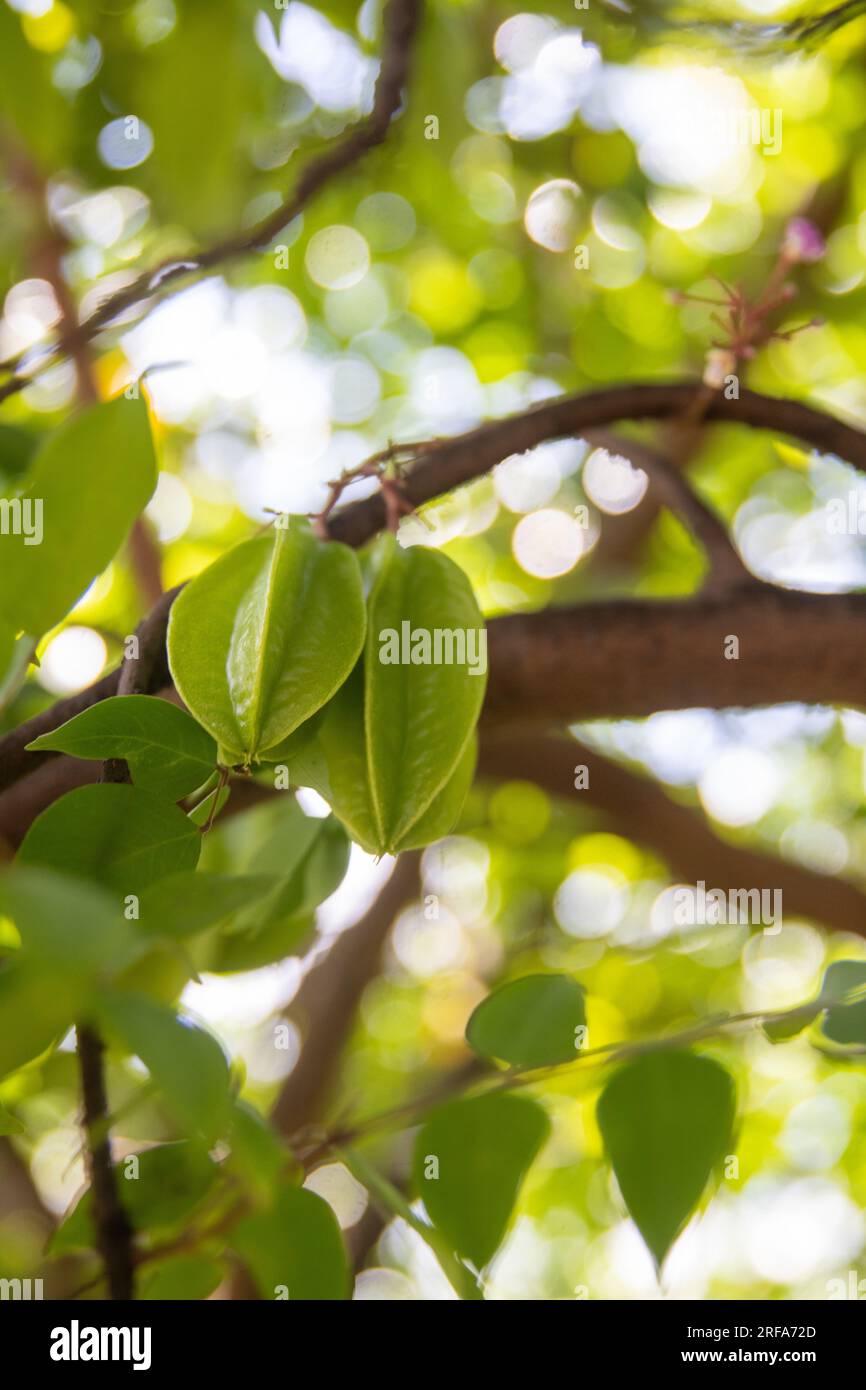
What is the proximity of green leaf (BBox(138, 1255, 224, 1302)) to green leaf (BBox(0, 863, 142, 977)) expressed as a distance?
39cm

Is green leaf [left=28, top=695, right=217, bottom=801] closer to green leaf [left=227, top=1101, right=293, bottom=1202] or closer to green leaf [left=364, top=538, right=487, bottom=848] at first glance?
green leaf [left=364, top=538, right=487, bottom=848]

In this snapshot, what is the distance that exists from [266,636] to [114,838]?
0.14 m

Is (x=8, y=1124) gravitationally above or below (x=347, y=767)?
below

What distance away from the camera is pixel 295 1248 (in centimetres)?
60

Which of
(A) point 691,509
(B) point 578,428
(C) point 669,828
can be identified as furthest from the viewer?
(C) point 669,828

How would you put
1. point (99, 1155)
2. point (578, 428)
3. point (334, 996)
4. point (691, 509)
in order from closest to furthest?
point (99, 1155) → point (578, 428) → point (691, 509) → point (334, 996)

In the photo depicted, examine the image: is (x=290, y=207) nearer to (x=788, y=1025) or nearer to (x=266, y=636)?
(x=266, y=636)

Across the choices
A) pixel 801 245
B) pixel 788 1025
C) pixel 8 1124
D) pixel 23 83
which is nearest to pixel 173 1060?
pixel 8 1124

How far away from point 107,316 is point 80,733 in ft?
1.04

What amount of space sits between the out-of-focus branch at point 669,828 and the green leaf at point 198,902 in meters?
1.02

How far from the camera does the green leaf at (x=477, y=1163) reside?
583mm

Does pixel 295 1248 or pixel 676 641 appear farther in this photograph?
pixel 676 641

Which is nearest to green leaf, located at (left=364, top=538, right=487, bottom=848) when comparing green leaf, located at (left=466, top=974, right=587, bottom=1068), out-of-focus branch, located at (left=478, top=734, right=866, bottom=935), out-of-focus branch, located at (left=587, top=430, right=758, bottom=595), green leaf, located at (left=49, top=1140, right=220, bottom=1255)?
Result: green leaf, located at (left=466, top=974, right=587, bottom=1068)

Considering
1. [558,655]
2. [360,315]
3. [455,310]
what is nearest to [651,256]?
[455,310]
